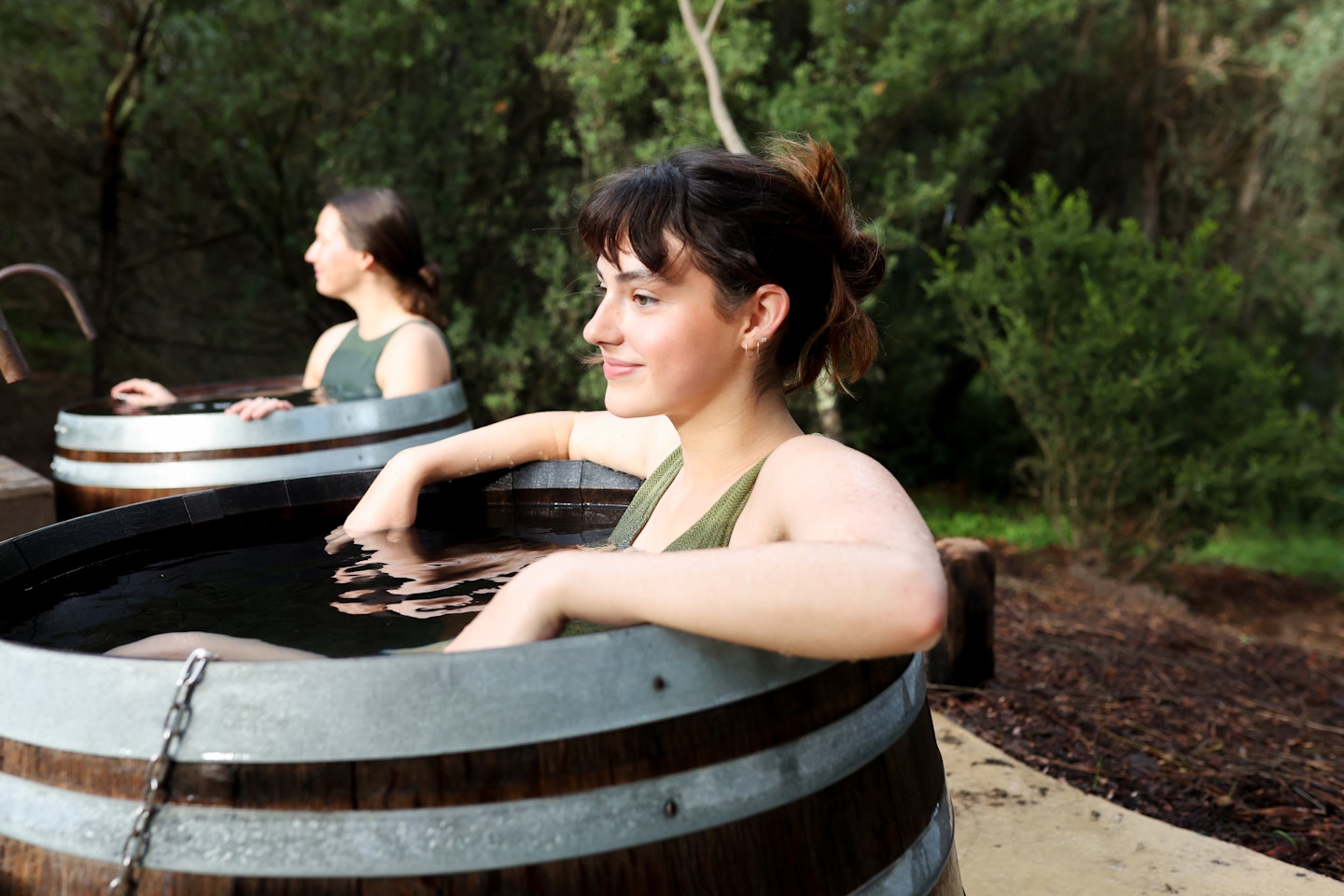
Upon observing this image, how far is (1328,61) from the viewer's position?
746 cm

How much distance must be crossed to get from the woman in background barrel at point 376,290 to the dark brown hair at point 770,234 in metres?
2.21

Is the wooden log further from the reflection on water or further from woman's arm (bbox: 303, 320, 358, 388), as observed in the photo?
woman's arm (bbox: 303, 320, 358, 388)

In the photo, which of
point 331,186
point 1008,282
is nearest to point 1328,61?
point 1008,282

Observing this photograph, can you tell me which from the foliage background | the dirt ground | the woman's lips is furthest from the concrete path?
the foliage background

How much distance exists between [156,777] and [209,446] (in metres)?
2.00

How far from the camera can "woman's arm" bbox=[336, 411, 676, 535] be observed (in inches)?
88.6

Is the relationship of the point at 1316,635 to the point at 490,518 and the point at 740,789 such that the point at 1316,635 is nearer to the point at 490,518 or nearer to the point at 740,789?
the point at 490,518

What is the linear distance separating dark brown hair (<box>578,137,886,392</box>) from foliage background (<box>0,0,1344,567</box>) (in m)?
4.27

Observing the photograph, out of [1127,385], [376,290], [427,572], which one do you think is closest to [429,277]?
[376,290]

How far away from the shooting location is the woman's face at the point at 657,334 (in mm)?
1629

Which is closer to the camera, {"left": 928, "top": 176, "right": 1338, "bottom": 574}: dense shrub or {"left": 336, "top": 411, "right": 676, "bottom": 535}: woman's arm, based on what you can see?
{"left": 336, "top": 411, "right": 676, "bottom": 535}: woman's arm

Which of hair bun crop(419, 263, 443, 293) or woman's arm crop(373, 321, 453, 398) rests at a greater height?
hair bun crop(419, 263, 443, 293)

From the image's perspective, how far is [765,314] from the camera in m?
1.68

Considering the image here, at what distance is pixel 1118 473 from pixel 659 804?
5389 mm
